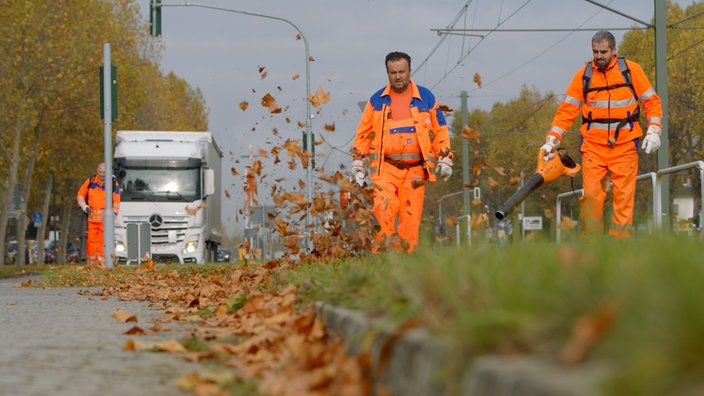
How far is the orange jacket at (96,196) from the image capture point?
2422 cm

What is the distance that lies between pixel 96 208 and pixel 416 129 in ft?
48.2

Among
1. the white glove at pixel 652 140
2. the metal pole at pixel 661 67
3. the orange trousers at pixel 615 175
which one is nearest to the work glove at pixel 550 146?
the orange trousers at pixel 615 175

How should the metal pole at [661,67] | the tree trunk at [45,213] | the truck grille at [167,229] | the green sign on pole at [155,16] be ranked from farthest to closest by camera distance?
the tree trunk at [45,213] < the truck grille at [167,229] < the green sign on pole at [155,16] < the metal pole at [661,67]

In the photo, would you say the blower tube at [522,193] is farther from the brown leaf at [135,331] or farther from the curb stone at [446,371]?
the curb stone at [446,371]

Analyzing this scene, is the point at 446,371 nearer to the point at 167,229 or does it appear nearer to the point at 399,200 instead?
the point at 399,200

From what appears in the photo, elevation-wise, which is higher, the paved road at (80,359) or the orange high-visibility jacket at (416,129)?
the orange high-visibility jacket at (416,129)

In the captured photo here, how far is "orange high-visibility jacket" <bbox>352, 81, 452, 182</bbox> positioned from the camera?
10.8m

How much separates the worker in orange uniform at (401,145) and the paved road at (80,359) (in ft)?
8.95

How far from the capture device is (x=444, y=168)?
1062 centimetres

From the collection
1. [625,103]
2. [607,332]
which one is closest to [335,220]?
[625,103]

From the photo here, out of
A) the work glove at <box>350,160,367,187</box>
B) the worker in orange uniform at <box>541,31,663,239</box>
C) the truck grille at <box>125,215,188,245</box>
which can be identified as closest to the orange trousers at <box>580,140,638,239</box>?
the worker in orange uniform at <box>541,31,663,239</box>

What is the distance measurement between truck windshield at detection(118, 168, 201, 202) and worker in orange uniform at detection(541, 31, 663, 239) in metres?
18.5

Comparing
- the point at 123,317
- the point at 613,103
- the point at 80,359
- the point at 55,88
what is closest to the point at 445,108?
the point at 613,103

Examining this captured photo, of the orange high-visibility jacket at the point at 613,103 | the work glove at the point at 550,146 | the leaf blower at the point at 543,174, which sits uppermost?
the orange high-visibility jacket at the point at 613,103
